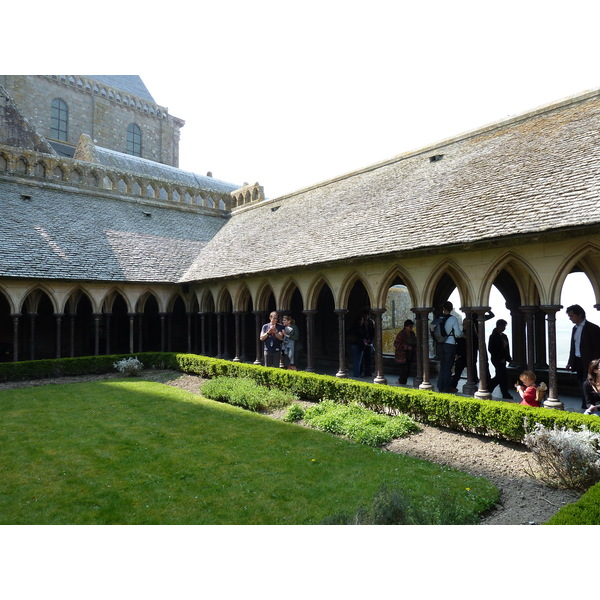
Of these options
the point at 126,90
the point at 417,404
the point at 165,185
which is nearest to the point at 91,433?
the point at 417,404

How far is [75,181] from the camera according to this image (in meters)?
20.1

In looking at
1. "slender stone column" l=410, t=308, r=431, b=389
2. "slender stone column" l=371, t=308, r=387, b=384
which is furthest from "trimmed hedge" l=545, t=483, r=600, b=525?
"slender stone column" l=371, t=308, r=387, b=384

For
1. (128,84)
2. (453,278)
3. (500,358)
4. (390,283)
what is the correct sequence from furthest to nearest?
(128,84), (390,283), (453,278), (500,358)

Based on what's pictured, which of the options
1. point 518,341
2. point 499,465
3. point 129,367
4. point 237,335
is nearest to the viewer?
point 499,465

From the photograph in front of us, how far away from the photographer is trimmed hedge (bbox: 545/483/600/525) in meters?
3.58

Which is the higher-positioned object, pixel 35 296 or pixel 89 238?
pixel 89 238

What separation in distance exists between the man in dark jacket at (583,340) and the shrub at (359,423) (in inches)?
130

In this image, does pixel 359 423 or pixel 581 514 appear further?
pixel 359 423

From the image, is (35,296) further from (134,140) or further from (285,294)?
(134,140)

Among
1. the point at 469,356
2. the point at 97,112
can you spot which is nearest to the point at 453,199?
the point at 469,356

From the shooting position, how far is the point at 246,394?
10.0 metres

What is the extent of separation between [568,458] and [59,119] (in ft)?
115

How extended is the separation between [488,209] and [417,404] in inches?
172

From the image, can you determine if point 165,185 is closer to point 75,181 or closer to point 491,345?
point 75,181
